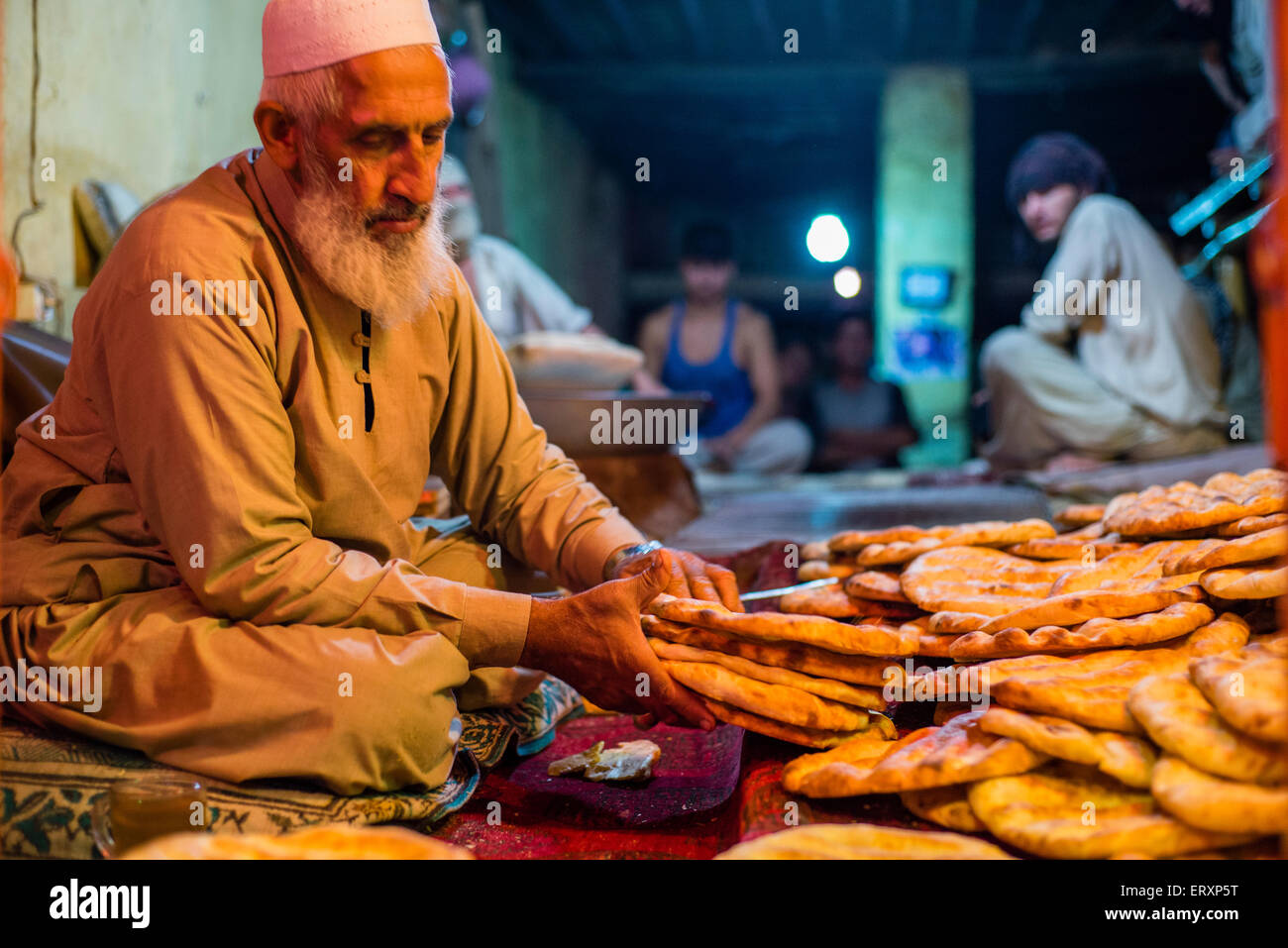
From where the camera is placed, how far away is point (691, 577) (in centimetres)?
208

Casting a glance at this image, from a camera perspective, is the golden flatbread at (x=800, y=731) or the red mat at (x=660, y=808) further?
the golden flatbread at (x=800, y=731)

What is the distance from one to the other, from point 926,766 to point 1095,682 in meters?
0.30

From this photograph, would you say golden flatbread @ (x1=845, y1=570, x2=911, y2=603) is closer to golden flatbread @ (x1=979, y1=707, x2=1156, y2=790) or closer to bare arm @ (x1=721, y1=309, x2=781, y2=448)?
golden flatbread @ (x1=979, y1=707, x2=1156, y2=790)

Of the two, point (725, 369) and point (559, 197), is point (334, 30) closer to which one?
point (725, 369)

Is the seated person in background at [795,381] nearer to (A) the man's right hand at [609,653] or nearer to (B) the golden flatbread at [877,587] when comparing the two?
(B) the golden flatbread at [877,587]

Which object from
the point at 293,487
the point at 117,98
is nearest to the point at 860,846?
the point at 293,487

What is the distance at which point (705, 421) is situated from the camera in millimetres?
8453

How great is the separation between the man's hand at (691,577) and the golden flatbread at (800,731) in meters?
0.27

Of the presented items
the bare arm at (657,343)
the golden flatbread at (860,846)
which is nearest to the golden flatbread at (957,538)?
the golden flatbread at (860,846)

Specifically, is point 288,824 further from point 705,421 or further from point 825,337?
point 825,337

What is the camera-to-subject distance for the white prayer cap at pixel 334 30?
1.94 metres

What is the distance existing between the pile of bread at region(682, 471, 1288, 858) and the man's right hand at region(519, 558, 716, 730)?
0.87 ft
